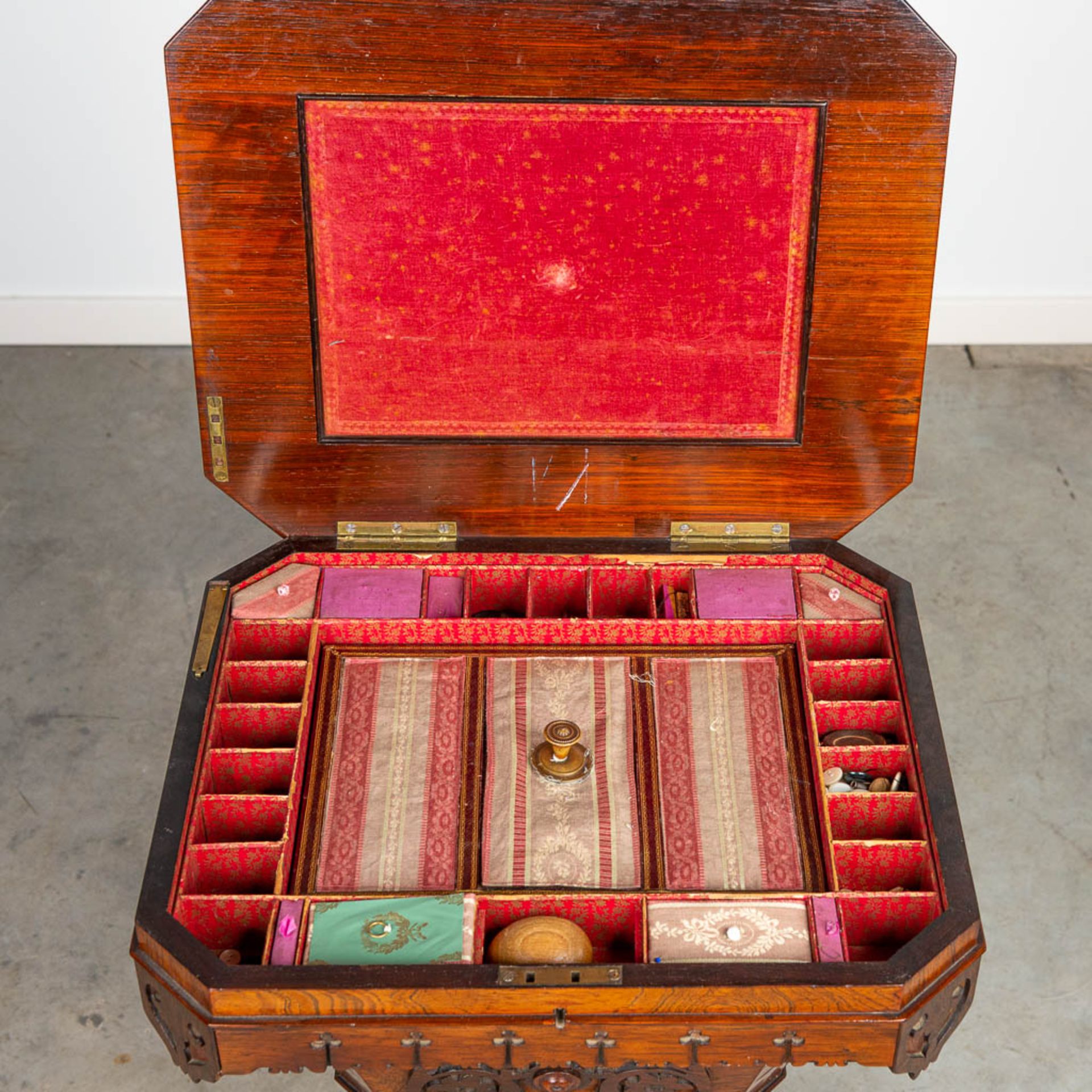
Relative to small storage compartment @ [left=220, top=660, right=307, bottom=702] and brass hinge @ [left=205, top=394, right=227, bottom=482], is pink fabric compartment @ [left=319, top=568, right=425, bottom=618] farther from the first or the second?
brass hinge @ [left=205, top=394, right=227, bottom=482]

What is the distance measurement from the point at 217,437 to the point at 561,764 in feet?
3.89

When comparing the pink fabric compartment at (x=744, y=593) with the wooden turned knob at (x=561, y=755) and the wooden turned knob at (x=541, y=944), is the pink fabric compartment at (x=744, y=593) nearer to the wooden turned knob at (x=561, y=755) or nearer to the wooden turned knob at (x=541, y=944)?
the wooden turned knob at (x=561, y=755)

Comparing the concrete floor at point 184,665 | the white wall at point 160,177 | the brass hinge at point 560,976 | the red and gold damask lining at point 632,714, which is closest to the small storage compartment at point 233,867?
the red and gold damask lining at point 632,714

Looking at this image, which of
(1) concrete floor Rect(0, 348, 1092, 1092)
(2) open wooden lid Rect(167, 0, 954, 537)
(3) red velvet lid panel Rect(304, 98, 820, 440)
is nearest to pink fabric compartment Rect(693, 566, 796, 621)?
(2) open wooden lid Rect(167, 0, 954, 537)

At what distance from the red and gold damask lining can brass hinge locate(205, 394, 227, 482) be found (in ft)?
0.96

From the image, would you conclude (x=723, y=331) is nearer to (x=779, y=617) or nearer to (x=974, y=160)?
(x=779, y=617)

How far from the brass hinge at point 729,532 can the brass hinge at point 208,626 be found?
117 centimetres

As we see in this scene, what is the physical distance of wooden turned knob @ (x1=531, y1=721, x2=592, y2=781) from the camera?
11.6 feet

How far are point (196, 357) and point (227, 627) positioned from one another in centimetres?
67

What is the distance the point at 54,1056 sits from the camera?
Result: 4180 mm

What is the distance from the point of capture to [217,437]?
3768 millimetres

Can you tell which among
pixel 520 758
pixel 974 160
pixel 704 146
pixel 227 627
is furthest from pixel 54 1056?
pixel 974 160

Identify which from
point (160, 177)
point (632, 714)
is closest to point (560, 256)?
point (632, 714)

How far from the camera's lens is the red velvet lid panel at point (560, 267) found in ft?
11.1
